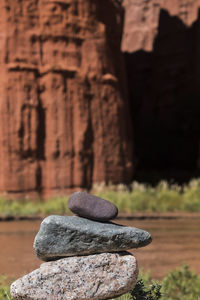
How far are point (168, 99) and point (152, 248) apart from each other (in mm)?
25966

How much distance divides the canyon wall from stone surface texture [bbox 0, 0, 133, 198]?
46.6ft

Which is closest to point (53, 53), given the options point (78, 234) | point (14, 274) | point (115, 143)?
point (115, 143)

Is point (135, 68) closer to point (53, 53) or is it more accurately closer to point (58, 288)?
point (53, 53)

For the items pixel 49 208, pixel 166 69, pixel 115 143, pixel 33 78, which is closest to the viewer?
pixel 49 208

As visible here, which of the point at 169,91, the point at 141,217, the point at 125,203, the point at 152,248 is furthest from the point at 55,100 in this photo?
the point at 169,91

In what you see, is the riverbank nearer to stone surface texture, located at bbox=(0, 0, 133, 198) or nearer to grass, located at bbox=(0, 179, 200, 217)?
grass, located at bbox=(0, 179, 200, 217)

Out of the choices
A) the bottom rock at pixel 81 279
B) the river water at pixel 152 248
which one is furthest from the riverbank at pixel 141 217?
the bottom rock at pixel 81 279

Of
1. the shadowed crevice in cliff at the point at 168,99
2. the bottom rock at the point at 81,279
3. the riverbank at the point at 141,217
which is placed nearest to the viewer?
the bottom rock at the point at 81,279

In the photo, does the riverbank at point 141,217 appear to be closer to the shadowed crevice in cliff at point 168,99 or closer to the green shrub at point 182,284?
the green shrub at point 182,284

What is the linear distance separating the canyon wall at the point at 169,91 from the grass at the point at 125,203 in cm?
1400

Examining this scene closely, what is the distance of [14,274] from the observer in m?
7.45

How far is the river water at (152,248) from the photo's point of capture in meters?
8.12

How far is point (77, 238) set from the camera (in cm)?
486

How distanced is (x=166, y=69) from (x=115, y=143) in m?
16.1
